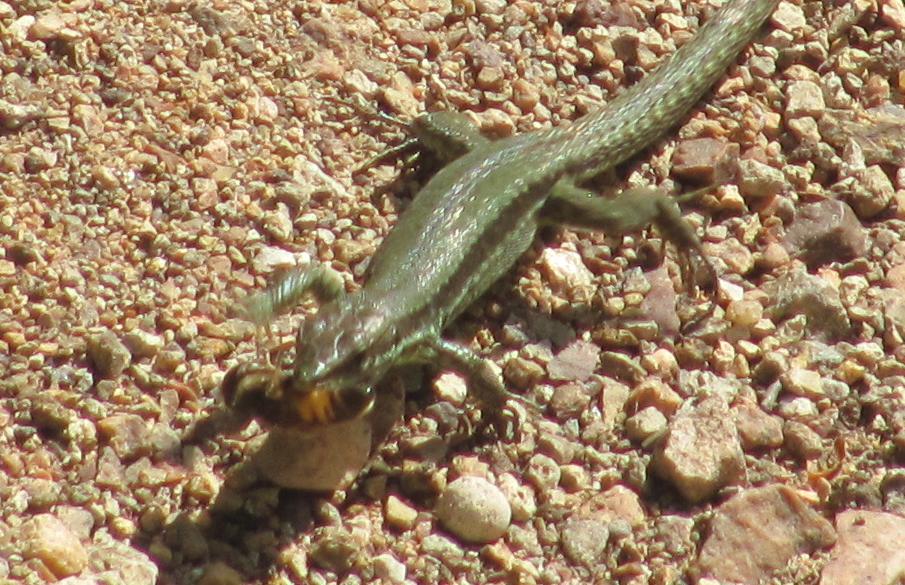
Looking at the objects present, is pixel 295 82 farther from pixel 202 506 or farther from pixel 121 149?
pixel 202 506

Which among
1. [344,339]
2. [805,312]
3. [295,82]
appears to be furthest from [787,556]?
[295,82]

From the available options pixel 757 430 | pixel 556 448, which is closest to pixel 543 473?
pixel 556 448

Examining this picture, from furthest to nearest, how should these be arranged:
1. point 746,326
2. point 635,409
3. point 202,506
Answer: point 746,326, point 635,409, point 202,506

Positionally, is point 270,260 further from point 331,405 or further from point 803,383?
point 803,383

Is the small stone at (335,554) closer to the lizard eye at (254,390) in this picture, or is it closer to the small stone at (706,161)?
the lizard eye at (254,390)

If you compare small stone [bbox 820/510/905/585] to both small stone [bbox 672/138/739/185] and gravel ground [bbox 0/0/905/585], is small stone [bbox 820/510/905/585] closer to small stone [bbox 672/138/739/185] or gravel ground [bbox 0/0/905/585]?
gravel ground [bbox 0/0/905/585]

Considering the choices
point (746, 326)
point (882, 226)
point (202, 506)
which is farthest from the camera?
point (882, 226)

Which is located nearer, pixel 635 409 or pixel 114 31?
pixel 635 409
